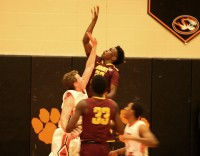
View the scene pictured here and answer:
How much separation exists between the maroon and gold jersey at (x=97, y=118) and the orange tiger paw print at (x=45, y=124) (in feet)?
11.7

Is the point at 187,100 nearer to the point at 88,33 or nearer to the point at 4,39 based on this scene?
the point at 88,33

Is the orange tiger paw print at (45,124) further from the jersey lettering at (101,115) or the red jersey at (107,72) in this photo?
the jersey lettering at (101,115)

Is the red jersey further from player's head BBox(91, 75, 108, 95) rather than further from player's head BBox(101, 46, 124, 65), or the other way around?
player's head BBox(91, 75, 108, 95)

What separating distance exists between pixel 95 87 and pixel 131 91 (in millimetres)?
3797

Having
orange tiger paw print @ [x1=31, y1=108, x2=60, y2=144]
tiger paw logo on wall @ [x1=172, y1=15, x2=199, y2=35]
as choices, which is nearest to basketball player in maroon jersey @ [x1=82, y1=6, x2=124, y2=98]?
orange tiger paw print @ [x1=31, y1=108, x2=60, y2=144]

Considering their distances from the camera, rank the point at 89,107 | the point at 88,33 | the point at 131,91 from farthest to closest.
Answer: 1. the point at 131,91
2. the point at 88,33
3. the point at 89,107

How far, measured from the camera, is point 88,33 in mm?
6852

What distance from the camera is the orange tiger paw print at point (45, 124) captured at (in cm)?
889

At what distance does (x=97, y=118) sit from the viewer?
17.4 feet

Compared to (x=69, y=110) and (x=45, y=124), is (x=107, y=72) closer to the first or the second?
(x=69, y=110)

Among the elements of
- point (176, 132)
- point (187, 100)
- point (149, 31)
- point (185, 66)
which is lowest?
point (176, 132)

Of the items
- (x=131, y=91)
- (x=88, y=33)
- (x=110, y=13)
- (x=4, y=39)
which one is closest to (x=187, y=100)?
(x=131, y=91)

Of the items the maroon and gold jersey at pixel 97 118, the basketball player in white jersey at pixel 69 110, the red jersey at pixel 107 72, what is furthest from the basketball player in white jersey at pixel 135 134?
the red jersey at pixel 107 72

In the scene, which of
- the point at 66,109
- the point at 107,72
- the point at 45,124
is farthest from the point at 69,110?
the point at 45,124
